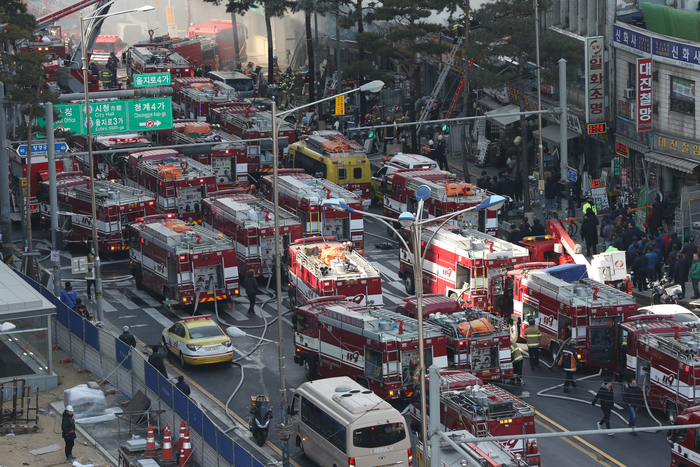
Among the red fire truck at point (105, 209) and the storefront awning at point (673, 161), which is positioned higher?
the storefront awning at point (673, 161)

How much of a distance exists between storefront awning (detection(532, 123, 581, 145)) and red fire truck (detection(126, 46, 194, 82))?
104ft

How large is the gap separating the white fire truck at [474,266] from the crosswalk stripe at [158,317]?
10071mm

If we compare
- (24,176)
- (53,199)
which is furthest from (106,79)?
(53,199)

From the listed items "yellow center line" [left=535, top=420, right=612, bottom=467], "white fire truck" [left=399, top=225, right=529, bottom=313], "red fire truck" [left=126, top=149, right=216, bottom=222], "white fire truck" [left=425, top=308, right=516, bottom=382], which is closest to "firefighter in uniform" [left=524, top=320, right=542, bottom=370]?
"white fire truck" [left=425, top=308, right=516, bottom=382]

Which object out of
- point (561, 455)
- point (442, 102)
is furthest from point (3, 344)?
point (442, 102)

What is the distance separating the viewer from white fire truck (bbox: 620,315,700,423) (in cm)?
2841

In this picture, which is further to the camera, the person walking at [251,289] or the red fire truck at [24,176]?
the red fire truck at [24,176]

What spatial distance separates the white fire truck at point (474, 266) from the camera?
3703 cm

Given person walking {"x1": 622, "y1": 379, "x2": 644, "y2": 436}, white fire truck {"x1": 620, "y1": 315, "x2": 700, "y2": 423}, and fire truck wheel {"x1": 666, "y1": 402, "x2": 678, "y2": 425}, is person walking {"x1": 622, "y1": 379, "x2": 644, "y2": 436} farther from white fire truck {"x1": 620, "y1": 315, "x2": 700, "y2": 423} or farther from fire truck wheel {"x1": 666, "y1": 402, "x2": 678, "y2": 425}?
fire truck wheel {"x1": 666, "y1": 402, "x2": 678, "y2": 425}

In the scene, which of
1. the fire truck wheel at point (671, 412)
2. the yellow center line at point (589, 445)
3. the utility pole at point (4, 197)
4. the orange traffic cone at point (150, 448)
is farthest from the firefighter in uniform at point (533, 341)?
the utility pole at point (4, 197)

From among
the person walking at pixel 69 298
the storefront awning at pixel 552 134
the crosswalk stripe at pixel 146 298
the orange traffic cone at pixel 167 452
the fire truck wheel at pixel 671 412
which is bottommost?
the crosswalk stripe at pixel 146 298

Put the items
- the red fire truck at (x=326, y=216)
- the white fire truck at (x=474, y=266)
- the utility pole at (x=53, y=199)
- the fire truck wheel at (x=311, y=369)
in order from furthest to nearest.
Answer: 1. the red fire truck at (x=326, y=216)
2. the utility pole at (x=53, y=199)
3. the white fire truck at (x=474, y=266)
4. the fire truck wheel at (x=311, y=369)

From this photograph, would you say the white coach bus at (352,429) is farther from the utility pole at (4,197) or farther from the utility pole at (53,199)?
the utility pole at (4,197)

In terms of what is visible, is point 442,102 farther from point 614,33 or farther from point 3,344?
point 3,344
